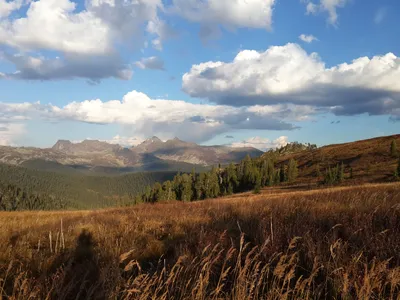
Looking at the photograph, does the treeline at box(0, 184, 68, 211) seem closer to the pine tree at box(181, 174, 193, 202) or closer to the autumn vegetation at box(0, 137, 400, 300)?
the pine tree at box(181, 174, 193, 202)

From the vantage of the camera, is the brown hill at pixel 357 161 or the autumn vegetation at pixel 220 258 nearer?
the autumn vegetation at pixel 220 258

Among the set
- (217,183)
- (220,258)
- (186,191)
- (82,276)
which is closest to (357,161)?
(217,183)

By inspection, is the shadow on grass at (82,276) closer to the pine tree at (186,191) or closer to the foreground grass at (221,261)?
the foreground grass at (221,261)

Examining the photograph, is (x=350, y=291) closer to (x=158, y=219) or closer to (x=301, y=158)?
(x=158, y=219)

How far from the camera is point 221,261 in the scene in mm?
4438

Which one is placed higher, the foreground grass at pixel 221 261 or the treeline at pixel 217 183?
the foreground grass at pixel 221 261

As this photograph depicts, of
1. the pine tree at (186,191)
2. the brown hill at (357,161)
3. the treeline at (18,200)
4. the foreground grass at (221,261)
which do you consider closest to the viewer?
the foreground grass at (221,261)

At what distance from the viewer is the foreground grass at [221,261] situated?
313cm

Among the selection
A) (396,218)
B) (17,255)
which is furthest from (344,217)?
(17,255)

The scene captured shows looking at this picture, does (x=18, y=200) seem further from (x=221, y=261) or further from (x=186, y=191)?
(x=221, y=261)

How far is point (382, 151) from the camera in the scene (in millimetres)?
105188

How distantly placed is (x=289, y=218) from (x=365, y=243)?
9.81 ft

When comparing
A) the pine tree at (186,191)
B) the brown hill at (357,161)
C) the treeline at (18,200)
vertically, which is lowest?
the treeline at (18,200)

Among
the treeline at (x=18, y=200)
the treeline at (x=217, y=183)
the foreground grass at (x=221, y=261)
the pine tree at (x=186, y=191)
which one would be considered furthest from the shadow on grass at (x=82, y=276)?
the treeline at (x=18, y=200)
